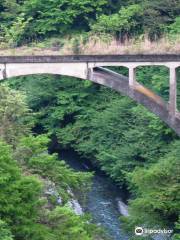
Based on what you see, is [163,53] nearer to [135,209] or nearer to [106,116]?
[135,209]

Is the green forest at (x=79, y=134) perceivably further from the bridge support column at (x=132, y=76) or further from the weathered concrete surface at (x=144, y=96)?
the bridge support column at (x=132, y=76)

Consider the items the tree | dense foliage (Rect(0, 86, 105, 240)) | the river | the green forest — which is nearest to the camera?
dense foliage (Rect(0, 86, 105, 240))

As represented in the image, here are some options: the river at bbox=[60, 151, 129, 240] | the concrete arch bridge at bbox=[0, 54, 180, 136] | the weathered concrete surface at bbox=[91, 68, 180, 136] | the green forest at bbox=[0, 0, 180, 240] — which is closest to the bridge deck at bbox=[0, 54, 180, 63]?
the concrete arch bridge at bbox=[0, 54, 180, 136]

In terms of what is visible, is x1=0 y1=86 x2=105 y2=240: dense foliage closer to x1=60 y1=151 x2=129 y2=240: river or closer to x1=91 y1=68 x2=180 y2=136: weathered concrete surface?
x1=60 y1=151 x2=129 y2=240: river

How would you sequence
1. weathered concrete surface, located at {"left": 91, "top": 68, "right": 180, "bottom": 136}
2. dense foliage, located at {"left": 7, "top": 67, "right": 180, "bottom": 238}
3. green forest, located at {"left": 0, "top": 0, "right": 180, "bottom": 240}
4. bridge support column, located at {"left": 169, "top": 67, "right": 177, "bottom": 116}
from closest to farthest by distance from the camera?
green forest, located at {"left": 0, "top": 0, "right": 180, "bottom": 240} < dense foliage, located at {"left": 7, "top": 67, "right": 180, "bottom": 238} < bridge support column, located at {"left": 169, "top": 67, "right": 177, "bottom": 116} < weathered concrete surface, located at {"left": 91, "top": 68, "right": 180, "bottom": 136}

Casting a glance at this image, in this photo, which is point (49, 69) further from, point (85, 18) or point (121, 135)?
point (85, 18)

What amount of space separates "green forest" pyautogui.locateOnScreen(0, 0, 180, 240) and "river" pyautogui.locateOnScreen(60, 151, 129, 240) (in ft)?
1.41

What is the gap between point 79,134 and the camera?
29391 mm

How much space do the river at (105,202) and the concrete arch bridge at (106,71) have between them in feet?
12.4

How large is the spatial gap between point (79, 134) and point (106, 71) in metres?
7.34

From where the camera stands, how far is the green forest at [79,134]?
15.9 meters

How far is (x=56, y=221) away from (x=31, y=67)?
24.5ft

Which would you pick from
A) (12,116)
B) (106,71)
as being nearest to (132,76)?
(106,71)

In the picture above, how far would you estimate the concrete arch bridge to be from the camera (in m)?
21.4
